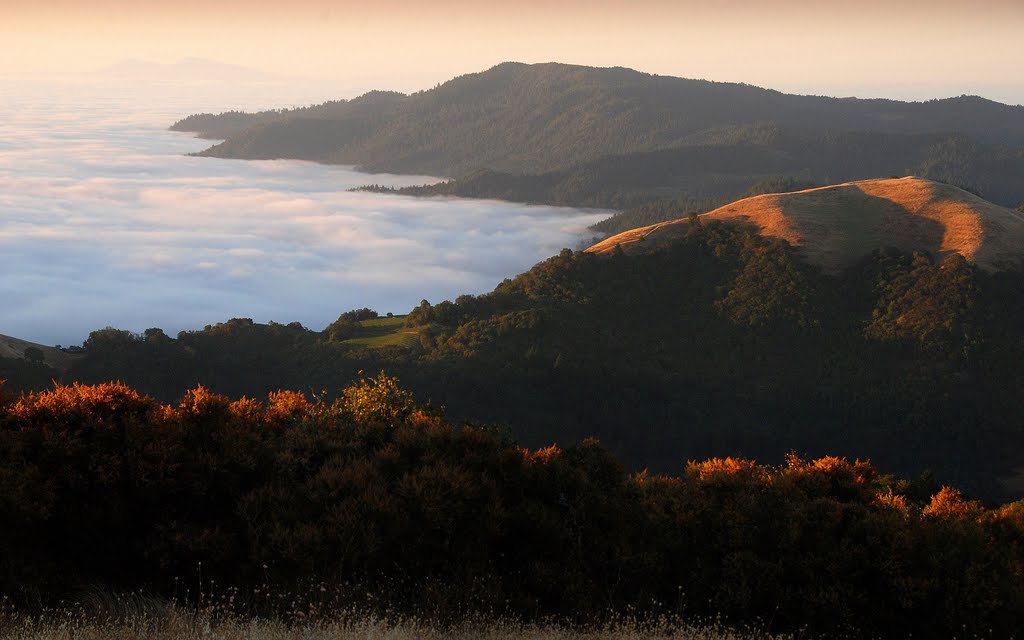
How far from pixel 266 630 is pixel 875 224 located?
12414cm

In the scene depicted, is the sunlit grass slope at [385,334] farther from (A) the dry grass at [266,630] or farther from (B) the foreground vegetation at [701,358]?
(A) the dry grass at [266,630]

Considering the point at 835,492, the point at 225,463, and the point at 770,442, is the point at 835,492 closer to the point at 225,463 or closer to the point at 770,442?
the point at 225,463

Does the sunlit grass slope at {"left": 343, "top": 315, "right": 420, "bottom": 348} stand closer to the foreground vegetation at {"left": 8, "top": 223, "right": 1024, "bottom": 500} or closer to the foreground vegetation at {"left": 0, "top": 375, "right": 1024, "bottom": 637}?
the foreground vegetation at {"left": 8, "top": 223, "right": 1024, "bottom": 500}

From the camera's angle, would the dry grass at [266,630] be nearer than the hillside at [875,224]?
Yes

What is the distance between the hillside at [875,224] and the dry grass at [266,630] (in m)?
112

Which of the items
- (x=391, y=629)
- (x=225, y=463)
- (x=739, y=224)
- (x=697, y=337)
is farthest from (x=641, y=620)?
(x=739, y=224)

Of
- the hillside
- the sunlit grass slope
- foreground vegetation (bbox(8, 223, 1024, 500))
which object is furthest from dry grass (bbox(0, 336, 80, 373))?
the hillside

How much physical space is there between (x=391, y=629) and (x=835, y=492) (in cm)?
1039

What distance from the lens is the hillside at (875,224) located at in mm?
114062

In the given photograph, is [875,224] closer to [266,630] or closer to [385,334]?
[385,334]

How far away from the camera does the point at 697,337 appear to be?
119m

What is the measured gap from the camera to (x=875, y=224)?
4862 inches

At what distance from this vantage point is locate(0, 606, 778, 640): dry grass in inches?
430

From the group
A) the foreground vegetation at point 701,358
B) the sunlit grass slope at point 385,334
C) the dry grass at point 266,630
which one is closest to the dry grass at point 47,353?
the foreground vegetation at point 701,358
